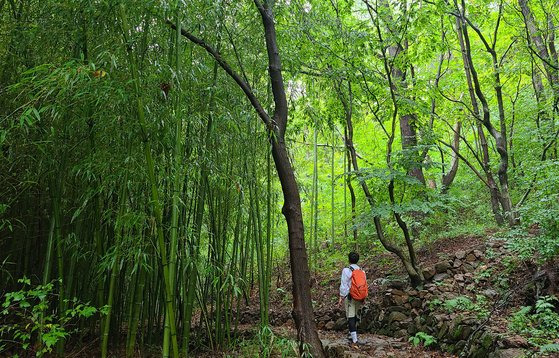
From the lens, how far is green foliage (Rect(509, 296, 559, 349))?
10.5 feet

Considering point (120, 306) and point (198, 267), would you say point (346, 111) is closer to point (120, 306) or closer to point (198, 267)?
point (198, 267)

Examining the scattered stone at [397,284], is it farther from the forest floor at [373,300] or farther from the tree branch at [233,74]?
the tree branch at [233,74]

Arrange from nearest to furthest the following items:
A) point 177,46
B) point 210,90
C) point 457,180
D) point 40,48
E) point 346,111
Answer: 1. point 177,46
2. point 40,48
3. point 210,90
4. point 346,111
5. point 457,180

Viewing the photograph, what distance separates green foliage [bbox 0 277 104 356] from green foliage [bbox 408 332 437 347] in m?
3.30

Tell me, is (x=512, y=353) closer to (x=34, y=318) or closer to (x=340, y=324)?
(x=340, y=324)

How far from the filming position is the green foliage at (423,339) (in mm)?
4137

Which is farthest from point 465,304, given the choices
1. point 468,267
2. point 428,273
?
point 468,267

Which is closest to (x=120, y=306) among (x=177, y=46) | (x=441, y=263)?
(x=177, y=46)

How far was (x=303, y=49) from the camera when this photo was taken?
202 inches

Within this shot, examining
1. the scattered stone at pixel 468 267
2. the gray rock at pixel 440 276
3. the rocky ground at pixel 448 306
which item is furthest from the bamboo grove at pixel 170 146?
the scattered stone at pixel 468 267

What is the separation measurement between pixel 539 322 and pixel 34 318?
4081 millimetres

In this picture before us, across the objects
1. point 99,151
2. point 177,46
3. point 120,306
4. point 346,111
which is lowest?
point 120,306

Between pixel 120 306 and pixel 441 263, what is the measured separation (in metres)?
4.13

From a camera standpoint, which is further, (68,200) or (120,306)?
(120,306)
